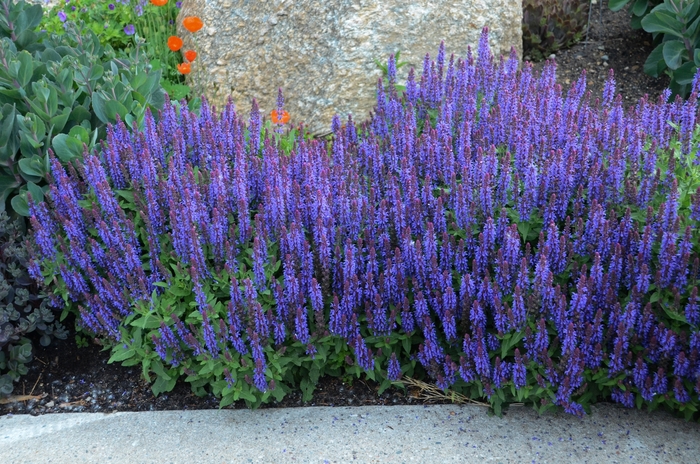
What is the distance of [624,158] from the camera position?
3.54 m

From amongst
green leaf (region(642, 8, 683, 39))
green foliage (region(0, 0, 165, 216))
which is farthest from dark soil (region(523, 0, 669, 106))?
green foliage (region(0, 0, 165, 216))

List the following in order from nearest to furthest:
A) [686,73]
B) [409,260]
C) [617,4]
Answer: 1. [409,260]
2. [686,73]
3. [617,4]

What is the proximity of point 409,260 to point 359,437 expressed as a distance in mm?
859

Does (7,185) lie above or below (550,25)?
below

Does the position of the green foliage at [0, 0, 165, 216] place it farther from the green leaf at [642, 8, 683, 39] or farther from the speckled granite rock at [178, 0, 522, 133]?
the green leaf at [642, 8, 683, 39]

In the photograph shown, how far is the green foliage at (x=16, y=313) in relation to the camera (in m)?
3.81

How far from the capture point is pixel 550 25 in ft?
22.3

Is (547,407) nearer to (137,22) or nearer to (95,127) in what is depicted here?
(95,127)

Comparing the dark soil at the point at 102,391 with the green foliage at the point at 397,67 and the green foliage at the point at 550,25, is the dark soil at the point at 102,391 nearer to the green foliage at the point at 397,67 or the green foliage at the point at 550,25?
the green foliage at the point at 397,67

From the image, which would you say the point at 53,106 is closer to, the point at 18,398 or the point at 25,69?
the point at 25,69

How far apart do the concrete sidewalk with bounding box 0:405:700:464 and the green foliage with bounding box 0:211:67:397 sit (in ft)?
1.46

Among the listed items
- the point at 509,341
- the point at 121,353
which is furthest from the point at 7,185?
the point at 509,341

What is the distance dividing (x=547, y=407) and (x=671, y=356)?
23.8 inches

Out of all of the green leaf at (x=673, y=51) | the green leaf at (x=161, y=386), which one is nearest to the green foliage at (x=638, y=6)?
the green leaf at (x=673, y=51)
